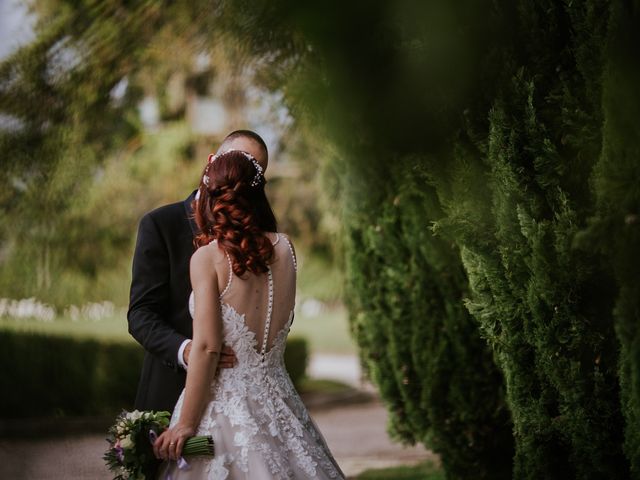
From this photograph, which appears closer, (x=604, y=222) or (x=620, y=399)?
(x=604, y=222)

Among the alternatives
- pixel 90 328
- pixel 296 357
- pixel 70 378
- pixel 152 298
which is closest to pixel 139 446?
pixel 152 298

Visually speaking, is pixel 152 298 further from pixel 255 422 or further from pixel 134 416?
pixel 255 422

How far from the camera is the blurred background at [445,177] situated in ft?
9.55

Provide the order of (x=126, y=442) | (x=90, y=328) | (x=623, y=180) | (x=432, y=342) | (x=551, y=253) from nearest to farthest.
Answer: (x=623, y=180) → (x=126, y=442) → (x=551, y=253) → (x=432, y=342) → (x=90, y=328)

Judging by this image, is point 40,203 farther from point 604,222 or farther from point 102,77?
point 604,222

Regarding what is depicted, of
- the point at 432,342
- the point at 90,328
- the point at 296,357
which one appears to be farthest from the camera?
the point at 296,357

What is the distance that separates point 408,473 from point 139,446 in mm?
4443

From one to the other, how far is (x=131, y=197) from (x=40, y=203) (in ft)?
30.6

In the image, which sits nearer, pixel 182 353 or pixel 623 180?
pixel 623 180

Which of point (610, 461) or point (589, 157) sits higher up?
point (589, 157)

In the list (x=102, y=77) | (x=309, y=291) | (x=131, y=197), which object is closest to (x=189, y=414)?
(x=102, y=77)

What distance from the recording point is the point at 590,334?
3.25 m

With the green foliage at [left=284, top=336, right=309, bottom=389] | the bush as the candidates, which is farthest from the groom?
the green foliage at [left=284, top=336, right=309, bottom=389]

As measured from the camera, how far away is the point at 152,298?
3.65 meters
